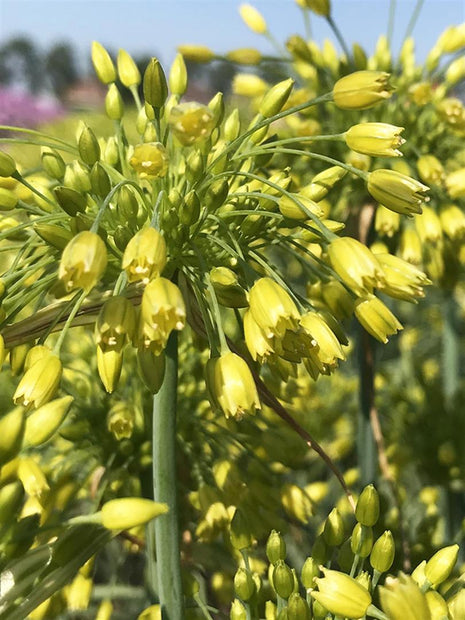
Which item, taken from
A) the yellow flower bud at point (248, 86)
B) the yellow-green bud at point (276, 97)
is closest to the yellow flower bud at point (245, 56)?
the yellow flower bud at point (248, 86)

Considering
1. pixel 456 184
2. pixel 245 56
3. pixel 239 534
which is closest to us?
pixel 239 534

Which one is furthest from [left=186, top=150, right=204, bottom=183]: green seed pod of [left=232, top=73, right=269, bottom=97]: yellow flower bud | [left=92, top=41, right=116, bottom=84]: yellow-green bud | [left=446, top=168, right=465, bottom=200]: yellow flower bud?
[left=232, top=73, right=269, bottom=97]: yellow flower bud

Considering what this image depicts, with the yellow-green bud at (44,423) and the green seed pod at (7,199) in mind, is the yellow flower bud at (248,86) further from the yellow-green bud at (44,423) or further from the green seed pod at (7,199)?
the yellow-green bud at (44,423)

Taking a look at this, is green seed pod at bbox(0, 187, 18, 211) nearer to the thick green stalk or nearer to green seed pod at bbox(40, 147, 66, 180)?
green seed pod at bbox(40, 147, 66, 180)

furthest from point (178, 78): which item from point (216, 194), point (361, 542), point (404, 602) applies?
point (404, 602)

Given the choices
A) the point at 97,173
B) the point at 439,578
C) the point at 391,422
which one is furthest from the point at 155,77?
the point at 391,422

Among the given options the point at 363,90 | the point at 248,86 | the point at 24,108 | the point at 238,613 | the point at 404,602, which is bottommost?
the point at 24,108

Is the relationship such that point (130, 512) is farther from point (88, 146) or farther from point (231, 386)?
point (88, 146)

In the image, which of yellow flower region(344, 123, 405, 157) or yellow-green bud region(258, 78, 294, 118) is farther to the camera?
yellow-green bud region(258, 78, 294, 118)
